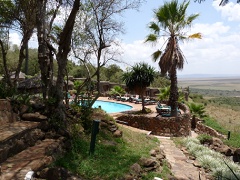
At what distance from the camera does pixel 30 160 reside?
12.9 ft

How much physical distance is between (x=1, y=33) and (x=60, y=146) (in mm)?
8861

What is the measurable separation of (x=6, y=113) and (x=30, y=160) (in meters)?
1.73

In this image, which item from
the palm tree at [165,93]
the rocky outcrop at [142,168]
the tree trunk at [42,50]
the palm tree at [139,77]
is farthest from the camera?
the palm tree at [165,93]

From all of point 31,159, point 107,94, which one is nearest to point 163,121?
point 31,159

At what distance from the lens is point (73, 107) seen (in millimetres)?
7074

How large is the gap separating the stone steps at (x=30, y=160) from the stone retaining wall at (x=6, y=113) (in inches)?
36.7

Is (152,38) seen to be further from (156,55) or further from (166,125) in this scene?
(166,125)

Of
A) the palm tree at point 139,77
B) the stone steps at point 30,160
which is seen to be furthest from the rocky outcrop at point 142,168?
the palm tree at point 139,77

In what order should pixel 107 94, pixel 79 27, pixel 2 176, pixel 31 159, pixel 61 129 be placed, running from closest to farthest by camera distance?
pixel 2 176 → pixel 31 159 → pixel 61 129 → pixel 79 27 → pixel 107 94

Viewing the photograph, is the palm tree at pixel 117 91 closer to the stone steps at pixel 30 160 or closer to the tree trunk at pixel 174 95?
the tree trunk at pixel 174 95

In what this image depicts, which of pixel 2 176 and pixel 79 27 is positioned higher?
pixel 79 27

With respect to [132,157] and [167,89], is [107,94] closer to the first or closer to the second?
[167,89]

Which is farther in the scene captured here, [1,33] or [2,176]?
[1,33]

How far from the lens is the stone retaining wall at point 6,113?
5.06 metres
